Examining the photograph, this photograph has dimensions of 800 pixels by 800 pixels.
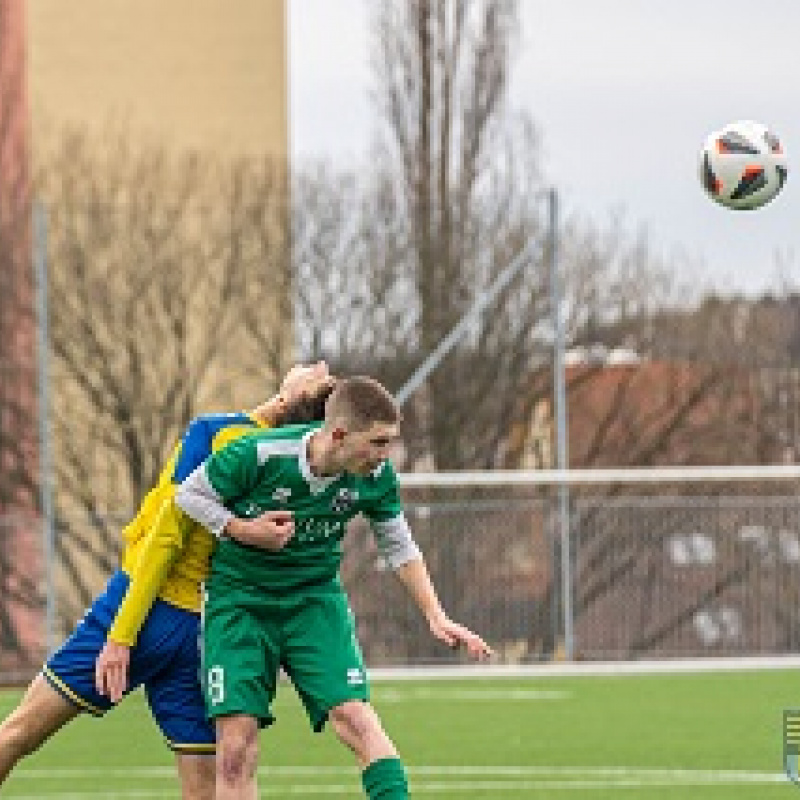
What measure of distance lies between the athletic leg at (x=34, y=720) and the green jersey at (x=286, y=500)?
2.95 feet

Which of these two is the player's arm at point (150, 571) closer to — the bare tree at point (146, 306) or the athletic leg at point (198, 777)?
the athletic leg at point (198, 777)

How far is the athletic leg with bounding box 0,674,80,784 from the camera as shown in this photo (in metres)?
11.9

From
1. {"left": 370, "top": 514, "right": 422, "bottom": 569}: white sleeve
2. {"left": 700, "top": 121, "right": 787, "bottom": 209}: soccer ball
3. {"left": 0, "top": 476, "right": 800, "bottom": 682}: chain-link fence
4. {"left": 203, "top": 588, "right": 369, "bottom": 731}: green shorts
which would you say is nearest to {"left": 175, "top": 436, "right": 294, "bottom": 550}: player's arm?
{"left": 203, "top": 588, "right": 369, "bottom": 731}: green shorts

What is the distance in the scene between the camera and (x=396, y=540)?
38.4 feet

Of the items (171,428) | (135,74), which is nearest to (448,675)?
(171,428)

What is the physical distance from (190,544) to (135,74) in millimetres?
36341

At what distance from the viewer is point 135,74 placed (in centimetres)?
4744

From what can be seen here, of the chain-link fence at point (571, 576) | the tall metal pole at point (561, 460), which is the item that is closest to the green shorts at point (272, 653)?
the chain-link fence at point (571, 576)

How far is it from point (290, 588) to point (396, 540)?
0.48 m

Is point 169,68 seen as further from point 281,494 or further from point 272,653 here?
point 281,494

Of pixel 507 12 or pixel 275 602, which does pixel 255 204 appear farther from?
pixel 275 602

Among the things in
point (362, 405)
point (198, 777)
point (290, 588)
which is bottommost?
point (198, 777)

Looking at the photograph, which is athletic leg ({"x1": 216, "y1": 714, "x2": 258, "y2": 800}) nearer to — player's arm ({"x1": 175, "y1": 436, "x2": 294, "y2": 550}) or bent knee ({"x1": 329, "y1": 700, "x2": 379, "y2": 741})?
bent knee ({"x1": 329, "y1": 700, "x2": 379, "y2": 741})

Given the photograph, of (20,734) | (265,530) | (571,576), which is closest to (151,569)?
(265,530)
